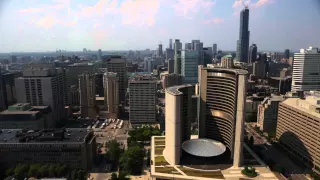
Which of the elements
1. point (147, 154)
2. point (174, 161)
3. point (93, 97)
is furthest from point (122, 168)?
point (93, 97)

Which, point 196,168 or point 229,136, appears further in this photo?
point 229,136

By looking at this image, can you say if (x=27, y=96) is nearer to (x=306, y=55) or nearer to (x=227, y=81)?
(x=227, y=81)

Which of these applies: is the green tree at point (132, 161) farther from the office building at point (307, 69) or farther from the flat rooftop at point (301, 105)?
the office building at point (307, 69)

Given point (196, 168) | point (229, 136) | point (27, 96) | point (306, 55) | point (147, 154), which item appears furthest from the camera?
point (306, 55)

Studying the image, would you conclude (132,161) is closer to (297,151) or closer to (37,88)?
(297,151)

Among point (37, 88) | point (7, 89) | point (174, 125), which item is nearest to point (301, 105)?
point (174, 125)

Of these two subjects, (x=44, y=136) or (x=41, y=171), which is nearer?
Result: (x=41, y=171)
